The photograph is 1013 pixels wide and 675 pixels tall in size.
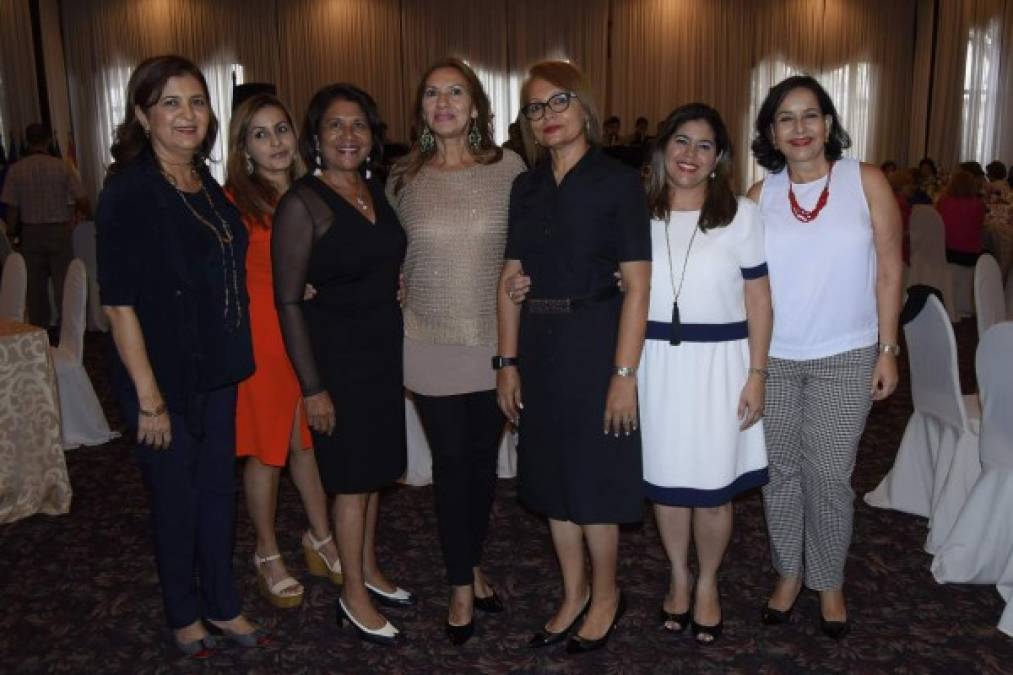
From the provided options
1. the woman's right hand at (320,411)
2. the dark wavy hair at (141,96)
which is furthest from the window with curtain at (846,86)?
the dark wavy hair at (141,96)

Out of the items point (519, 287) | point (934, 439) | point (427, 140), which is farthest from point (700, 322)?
point (934, 439)

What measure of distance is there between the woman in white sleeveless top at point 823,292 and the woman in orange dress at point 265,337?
4.87ft

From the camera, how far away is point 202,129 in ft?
8.02

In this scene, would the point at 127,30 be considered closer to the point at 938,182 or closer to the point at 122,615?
the point at 938,182

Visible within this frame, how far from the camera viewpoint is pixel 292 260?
2.42 m

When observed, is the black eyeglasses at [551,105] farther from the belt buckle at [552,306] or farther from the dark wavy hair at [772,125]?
the dark wavy hair at [772,125]

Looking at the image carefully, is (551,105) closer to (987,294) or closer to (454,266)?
(454,266)

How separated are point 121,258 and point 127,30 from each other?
12485 mm

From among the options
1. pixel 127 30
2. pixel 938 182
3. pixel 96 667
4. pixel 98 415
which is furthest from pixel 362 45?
pixel 96 667

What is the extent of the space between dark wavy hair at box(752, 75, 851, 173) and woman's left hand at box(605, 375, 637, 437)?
2.72ft

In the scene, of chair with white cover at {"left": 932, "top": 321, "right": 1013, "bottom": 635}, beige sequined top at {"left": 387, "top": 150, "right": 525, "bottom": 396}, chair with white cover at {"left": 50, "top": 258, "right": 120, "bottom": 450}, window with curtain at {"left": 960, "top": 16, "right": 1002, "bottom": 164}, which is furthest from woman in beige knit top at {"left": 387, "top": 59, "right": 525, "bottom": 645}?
window with curtain at {"left": 960, "top": 16, "right": 1002, "bottom": 164}

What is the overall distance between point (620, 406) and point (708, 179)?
682 mm

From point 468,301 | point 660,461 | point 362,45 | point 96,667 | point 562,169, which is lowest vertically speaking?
point 96,667

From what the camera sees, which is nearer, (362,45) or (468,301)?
(468,301)
